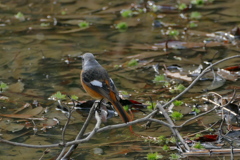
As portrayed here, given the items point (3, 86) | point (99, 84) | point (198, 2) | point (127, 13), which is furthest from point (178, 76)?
point (198, 2)

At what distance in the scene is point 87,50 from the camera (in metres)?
7.74

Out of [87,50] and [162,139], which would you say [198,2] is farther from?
[162,139]

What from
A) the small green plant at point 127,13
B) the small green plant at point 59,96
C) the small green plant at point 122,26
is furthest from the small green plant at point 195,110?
the small green plant at point 127,13

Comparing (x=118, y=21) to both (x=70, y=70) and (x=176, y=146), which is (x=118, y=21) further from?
(x=176, y=146)

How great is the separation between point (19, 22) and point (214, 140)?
5904 mm

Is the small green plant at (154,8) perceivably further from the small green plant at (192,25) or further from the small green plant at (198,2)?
the small green plant at (192,25)

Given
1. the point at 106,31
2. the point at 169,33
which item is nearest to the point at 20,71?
the point at 106,31

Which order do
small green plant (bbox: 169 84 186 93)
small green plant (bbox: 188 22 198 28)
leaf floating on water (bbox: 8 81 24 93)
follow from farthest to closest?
1. small green plant (bbox: 188 22 198 28)
2. leaf floating on water (bbox: 8 81 24 93)
3. small green plant (bbox: 169 84 186 93)

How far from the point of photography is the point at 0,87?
20.3 ft

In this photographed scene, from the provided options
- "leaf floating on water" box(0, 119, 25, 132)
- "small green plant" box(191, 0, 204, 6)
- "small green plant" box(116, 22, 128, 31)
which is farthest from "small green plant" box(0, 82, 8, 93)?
"small green plant" box(191, 0, 204, 6)

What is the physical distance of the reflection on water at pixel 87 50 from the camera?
16.2 ft

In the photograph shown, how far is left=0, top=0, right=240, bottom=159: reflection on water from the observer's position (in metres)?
4.94

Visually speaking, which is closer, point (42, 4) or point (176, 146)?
point (176, 146)

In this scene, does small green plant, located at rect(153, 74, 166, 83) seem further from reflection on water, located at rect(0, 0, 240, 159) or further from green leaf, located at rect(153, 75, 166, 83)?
reflection on water, located at rect(0, 0, 240, 159)
